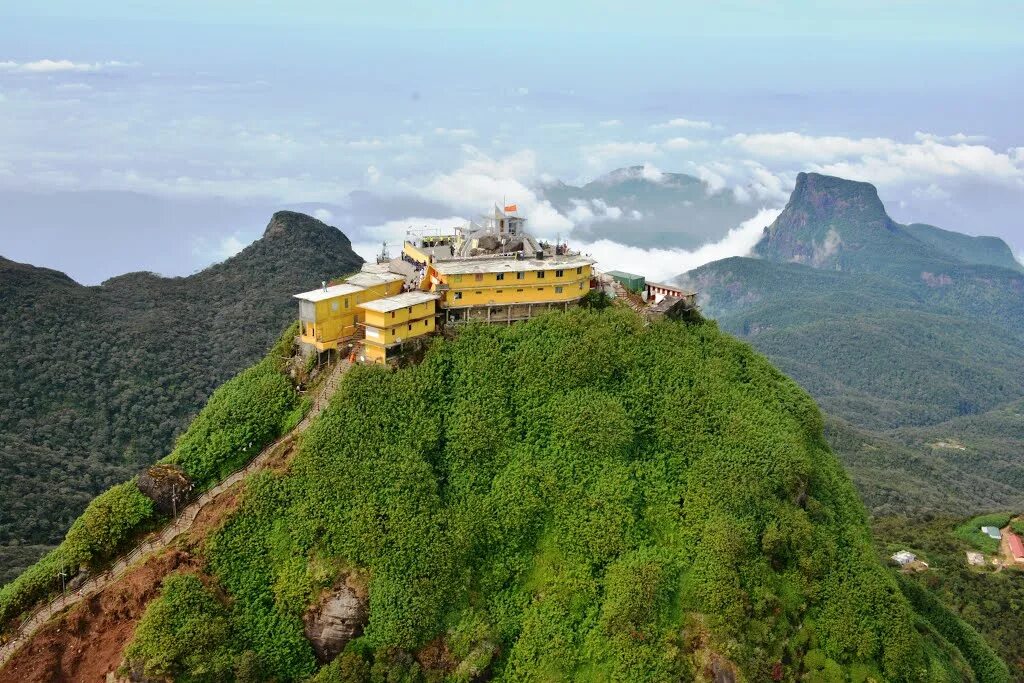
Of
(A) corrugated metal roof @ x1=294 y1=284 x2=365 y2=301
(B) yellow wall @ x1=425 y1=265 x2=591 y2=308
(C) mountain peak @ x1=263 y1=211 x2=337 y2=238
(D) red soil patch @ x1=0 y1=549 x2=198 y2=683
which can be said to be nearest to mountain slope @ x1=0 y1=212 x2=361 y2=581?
(C) mountain peak @ x1=263 y1=211 x2=337 y2=238

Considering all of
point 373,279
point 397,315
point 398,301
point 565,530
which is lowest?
point 565,530

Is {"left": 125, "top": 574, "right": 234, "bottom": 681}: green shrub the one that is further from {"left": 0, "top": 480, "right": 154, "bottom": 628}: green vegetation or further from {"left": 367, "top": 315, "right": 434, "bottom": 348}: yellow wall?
{"left": 367, "top": 315, "right": 434, "bottom": 348}: yellow wall

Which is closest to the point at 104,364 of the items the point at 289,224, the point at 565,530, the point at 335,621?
the point at 289,224

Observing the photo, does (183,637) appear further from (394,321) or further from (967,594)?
(967,594)

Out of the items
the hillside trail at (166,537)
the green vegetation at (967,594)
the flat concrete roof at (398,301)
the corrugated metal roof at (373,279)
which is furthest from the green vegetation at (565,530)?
the green vegetation at (967,594)

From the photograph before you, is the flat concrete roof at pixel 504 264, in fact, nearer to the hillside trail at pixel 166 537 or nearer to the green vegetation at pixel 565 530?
the green vegetation at pixel 565 530
